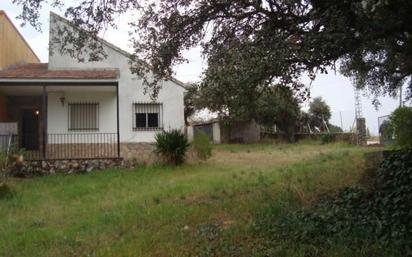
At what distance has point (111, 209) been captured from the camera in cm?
1080

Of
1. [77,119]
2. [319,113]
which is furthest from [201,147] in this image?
[319,113]

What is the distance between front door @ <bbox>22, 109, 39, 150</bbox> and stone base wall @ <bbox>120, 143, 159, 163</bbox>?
14.0 ft

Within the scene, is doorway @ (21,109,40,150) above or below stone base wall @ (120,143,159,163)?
above

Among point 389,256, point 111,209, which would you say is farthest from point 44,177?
point 389,256

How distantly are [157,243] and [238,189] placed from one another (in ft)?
14.3

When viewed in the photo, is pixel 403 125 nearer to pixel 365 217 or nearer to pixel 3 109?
pixel 365 217

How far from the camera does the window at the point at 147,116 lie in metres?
21.0

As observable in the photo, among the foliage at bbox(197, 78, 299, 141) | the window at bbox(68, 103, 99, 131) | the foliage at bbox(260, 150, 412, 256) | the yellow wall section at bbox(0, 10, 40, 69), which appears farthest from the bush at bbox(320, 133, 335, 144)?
the foliage at bbox(197, 78, 299, 141)

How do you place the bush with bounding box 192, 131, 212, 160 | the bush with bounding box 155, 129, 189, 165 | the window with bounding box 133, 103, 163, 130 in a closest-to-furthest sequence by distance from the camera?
A: the bush with bounding box 155, 129, 189, 165, the bush with bounding box 192, 131, 212, 160, the window with bounding box 133, 103, 163, 130

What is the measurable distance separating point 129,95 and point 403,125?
1074 cm

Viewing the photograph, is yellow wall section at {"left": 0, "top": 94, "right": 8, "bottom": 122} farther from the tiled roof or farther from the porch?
the tiled roof

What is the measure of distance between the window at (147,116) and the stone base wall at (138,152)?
0.78m

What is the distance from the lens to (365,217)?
7.48 meters

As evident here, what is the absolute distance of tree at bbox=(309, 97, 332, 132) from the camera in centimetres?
3828
